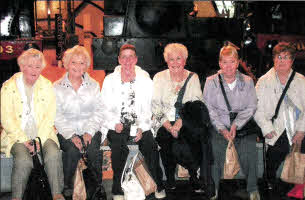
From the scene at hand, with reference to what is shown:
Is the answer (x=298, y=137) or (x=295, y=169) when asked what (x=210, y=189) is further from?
(x=298, y=137)

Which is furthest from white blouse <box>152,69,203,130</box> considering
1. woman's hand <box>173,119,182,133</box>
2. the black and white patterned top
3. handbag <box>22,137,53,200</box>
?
handbag <box>22,137,53,200</box>

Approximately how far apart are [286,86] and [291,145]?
68cm

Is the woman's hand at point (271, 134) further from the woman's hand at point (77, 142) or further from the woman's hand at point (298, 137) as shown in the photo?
the woman's hand at point (77, 142)

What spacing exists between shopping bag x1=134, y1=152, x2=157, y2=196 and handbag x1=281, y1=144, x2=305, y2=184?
4.75ft

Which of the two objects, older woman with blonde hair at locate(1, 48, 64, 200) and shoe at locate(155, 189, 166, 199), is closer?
older woman with blonde hair at locate(1, 48, 64, 200)

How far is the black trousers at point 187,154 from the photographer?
405cm

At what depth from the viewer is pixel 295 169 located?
4020mm

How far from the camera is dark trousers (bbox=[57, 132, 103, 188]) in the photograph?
155 inches

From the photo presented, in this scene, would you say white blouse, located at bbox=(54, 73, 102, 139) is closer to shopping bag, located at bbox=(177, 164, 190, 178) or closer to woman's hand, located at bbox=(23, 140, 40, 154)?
woman's hand, located at bbox=(23, 140, 40, 154)

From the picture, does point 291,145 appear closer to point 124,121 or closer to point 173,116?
point 173,116

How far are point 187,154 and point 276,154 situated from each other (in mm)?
1045

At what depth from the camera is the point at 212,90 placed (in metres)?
4.30

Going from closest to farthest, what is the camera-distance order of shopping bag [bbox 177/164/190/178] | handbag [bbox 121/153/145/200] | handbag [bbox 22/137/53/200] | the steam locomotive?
handbag [bbox 22/137/53/200]
handbag [bbox 121/153/145/200]
shopping bag [bbox 177/164/190/178]
the steam locomotive

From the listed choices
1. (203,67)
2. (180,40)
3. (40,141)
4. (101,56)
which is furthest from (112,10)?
(40,141)
